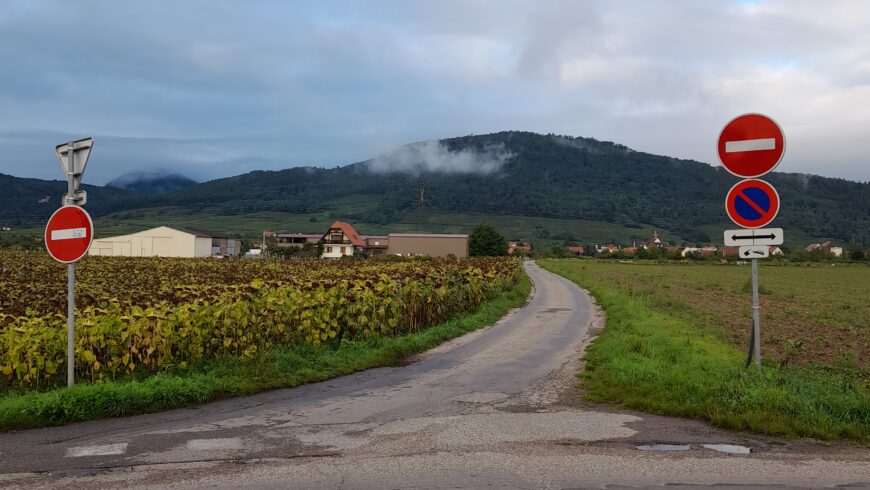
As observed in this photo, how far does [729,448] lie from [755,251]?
3.03m

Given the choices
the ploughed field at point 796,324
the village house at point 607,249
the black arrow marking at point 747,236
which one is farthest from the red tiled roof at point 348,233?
the black arrow marking at point 747,236

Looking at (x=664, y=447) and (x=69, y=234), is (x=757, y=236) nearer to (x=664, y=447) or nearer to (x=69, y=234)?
(x=664, y=447)

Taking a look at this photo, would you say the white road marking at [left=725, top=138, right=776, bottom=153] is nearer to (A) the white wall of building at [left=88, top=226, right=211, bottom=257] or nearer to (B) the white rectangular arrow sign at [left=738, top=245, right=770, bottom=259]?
(B) the white rectangular arrow sign at [left=738, top=245, right=770, bottom=259]

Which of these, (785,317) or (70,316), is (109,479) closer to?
(70,316)

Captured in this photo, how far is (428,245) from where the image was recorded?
10431 centimetres

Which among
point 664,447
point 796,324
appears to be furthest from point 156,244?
point 664,447

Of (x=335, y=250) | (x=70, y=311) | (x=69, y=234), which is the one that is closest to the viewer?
(x=70, y=311)

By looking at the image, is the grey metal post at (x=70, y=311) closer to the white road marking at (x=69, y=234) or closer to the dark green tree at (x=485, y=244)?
the white road marking at (x=69, y=234)

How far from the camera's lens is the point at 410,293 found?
15320 mm

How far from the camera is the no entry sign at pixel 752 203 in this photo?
24.5 feet

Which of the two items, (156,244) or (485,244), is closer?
(156,244)

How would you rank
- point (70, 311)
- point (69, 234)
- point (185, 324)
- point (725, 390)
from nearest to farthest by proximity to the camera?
point (725, 390), point (70, 311), point (69, 234), point (185, 324)

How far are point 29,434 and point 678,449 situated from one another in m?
6.36

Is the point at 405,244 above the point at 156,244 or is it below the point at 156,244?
below
